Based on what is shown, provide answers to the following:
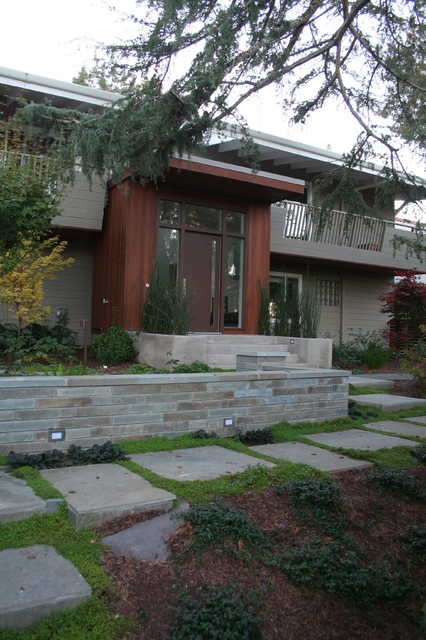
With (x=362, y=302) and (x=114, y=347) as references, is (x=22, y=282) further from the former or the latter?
(x=362, y=302)

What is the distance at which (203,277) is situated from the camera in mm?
10367

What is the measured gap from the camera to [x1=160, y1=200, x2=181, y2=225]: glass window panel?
390 inches

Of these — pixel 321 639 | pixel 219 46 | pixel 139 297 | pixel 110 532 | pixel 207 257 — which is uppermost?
pixel 219 46

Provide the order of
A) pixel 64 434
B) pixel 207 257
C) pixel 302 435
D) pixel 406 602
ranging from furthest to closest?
1. pixel 207 257
2. pixel 302 435
3. pixel 64 434
4. pixel 406 602

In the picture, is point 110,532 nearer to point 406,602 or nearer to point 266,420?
point 406,602

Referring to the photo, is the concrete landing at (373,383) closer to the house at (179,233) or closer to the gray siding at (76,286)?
the house at (179,233)

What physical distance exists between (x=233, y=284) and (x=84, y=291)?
3.35 metres

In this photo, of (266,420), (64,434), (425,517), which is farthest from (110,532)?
(266,420)

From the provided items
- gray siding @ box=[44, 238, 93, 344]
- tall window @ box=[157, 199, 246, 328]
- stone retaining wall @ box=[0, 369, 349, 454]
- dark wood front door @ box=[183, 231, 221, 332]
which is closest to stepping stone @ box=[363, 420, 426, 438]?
stone retaining wall @ box=[0, 369, 349, 454]

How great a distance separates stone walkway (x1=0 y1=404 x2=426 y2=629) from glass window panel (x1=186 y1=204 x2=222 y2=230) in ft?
Answer: 19.9

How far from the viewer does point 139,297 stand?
9414 mm

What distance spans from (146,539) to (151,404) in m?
1.97

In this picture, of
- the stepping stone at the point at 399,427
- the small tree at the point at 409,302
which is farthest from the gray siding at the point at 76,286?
A: the small tree at the point at 409,302

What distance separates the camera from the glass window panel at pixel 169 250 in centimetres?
988
